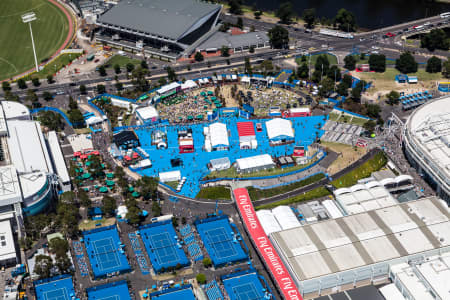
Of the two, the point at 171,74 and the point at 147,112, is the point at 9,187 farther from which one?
the point at 171,74

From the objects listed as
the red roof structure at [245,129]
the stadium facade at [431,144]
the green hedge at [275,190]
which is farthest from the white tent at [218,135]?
the stadium facade at [431,144]

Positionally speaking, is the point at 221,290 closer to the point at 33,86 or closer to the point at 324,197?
the point at 324,197

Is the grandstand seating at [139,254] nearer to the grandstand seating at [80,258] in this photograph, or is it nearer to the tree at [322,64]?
the grandstand seating at [80,258]

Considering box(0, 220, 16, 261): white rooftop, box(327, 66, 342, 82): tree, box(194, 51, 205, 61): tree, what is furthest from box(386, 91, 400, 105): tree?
box(0, 220, 16, 261): white rooftop

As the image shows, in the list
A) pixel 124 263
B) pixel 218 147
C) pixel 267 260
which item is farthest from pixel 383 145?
pixel 124 263

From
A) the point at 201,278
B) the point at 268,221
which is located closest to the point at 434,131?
the point at 268,221

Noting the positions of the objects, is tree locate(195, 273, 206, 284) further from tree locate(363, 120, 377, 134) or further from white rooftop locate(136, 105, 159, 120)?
tree locate(363, 120, 377, 134)
